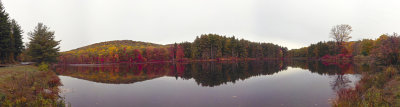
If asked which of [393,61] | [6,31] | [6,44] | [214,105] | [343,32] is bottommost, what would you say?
[214,105]

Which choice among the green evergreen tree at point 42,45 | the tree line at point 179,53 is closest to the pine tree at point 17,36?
the green evergreen tree at point 42,45

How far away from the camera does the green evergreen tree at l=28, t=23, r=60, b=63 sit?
39.3 m

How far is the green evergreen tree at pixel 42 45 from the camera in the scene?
3928cm

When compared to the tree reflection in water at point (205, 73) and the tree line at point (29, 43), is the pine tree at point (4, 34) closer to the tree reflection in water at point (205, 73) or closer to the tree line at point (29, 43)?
the tree line at point (29, 43)

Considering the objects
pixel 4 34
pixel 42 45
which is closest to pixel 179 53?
pixel 42 45

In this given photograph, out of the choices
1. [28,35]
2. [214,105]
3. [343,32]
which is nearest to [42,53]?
[28,35]

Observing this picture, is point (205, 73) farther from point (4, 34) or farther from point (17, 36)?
point (17, 36)

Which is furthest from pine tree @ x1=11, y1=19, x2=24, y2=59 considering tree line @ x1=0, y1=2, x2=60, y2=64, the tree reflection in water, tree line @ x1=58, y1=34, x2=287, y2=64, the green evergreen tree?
Answer: tree line @ x1=58, y1=34, x2=287, y2=64

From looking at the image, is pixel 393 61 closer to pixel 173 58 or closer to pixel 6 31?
pixel 6 31

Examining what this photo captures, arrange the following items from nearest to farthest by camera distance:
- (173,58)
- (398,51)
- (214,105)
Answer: (214,105) → (398,51) → (173,58)

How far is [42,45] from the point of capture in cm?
4088

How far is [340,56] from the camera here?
2894 inches

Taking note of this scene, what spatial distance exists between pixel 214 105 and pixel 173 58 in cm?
9639

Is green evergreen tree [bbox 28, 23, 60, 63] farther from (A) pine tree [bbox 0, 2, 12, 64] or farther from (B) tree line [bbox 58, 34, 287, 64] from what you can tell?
(B) tree line [bbox 58, 34, 287, 64]
